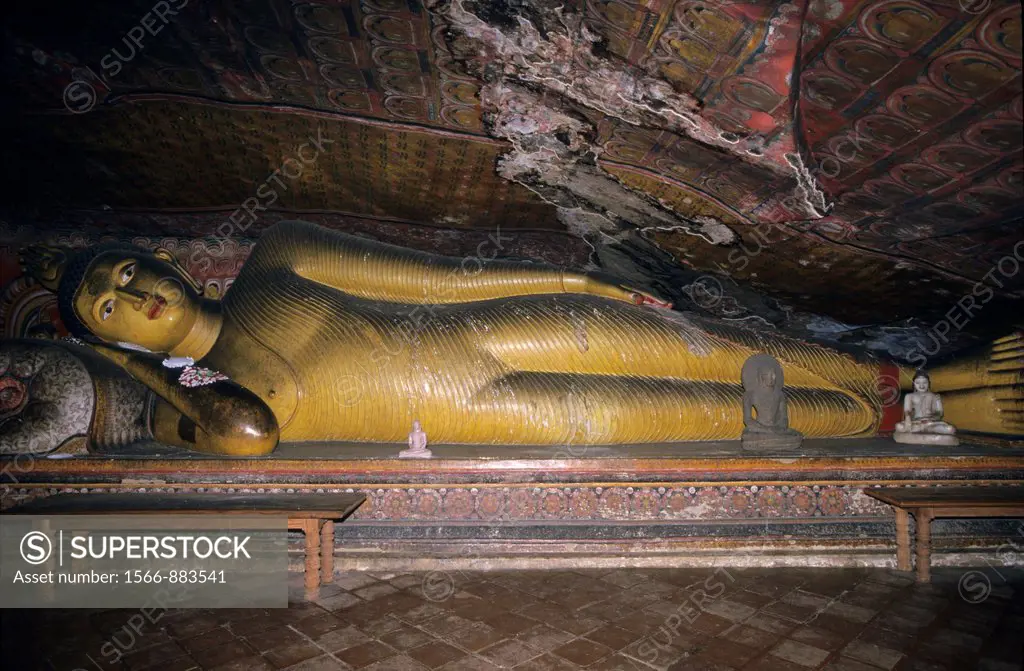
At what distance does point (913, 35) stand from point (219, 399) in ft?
13.2

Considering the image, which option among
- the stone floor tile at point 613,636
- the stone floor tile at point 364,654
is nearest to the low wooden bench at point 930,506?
the stone floor tile at point 613,636

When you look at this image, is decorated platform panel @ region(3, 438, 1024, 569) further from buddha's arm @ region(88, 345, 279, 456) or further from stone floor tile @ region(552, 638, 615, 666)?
stone floor tile @ region(552, 638, 615, 666)

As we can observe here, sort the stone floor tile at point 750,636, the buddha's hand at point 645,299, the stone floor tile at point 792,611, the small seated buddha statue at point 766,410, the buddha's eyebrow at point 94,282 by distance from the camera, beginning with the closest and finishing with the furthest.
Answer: the stone floor tile at point 750,636
the stone floor tile at point 792,611
the small seated buddha statue at point 766,410
the buddha's eyebrow at point 94,282
the buddha's hand at point 645,299

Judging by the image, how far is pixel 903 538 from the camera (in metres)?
3.36

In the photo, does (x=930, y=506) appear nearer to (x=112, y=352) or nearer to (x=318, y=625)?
(x=318, y=625)

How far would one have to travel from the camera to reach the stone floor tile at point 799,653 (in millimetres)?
2346

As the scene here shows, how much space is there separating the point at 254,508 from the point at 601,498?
1895 mm

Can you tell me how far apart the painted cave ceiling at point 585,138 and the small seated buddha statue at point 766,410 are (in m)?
0.96

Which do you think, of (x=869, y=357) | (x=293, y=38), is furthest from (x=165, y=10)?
(x=869, y=357)

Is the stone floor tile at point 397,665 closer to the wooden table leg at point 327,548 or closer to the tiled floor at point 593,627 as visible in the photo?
the tiled floor at point 593,627

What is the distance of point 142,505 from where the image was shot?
2.97m

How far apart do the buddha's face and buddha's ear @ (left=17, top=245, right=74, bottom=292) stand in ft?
1.20

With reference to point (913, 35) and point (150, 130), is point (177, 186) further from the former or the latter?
point (913, 35)

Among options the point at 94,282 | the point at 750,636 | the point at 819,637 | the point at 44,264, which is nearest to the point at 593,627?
the point at 750,636
